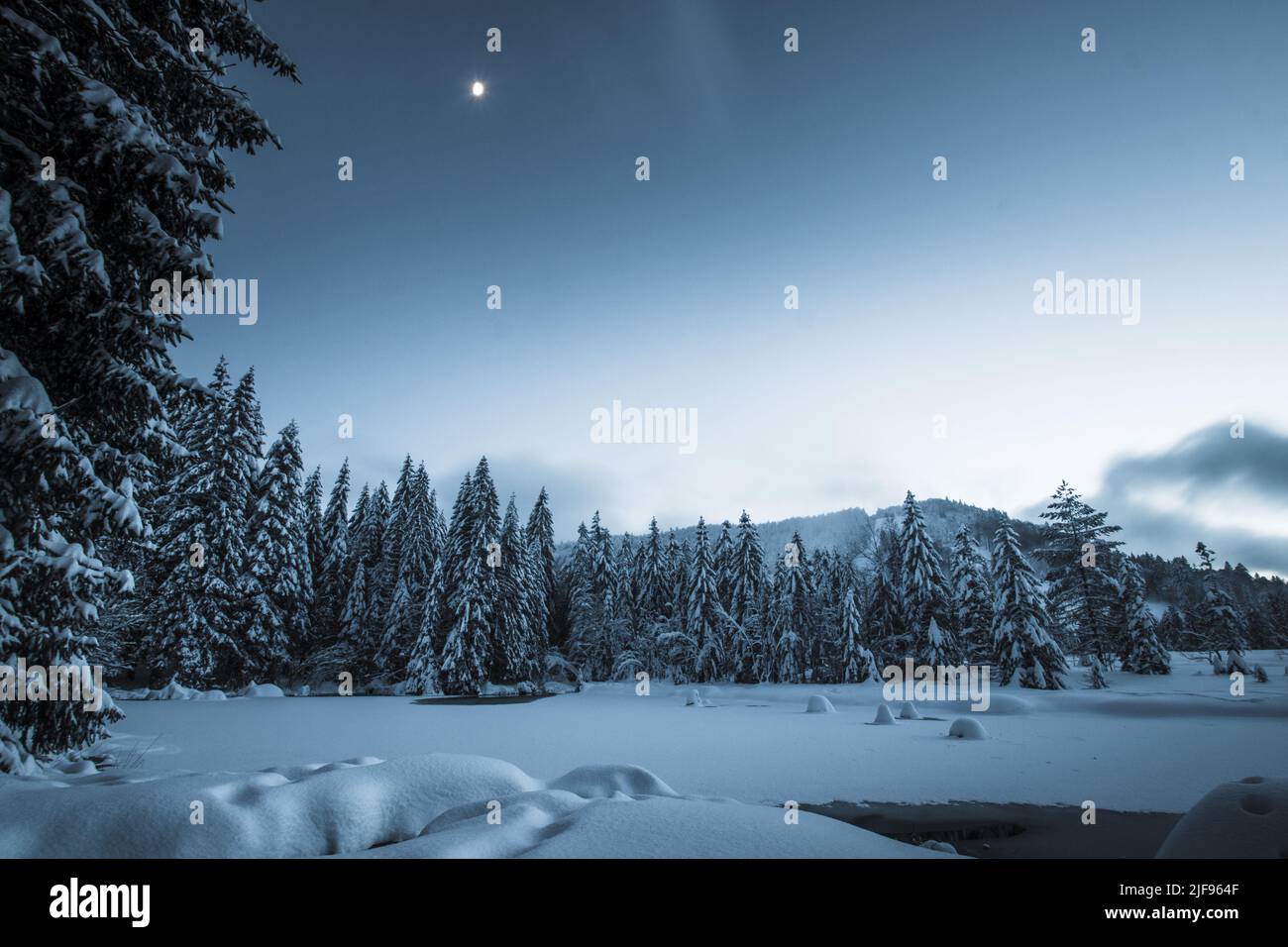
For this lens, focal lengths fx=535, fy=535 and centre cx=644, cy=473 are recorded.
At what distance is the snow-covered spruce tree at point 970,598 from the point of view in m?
34.3

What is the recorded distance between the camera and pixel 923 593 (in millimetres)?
34719

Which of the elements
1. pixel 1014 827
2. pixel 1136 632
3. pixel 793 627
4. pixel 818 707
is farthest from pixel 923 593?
pixel 1014 827

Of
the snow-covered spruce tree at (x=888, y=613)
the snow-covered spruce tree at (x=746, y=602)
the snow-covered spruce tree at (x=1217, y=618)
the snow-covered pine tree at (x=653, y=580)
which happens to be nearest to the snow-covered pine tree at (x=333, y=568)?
the snow-covered pine tree at (x=653, y=580)

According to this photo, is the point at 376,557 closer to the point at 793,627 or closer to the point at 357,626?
the point at 357,626

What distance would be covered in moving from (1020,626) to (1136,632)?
285 inches

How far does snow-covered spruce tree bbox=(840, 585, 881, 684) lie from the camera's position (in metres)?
37.8

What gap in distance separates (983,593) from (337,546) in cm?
4487

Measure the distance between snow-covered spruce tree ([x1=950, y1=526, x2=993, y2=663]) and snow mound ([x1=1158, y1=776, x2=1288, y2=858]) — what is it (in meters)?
33.8

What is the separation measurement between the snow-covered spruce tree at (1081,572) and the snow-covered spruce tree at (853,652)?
11.4 metres

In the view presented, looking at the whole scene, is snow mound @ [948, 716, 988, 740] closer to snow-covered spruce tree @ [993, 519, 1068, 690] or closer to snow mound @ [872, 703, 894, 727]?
snow mound @ [872, 703, 894, 727]

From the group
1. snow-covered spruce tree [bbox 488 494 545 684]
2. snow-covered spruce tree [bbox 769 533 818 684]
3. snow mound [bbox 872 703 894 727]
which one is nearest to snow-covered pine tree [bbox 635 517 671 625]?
snow-covered spruce tree [bbox 769 533 818 684]

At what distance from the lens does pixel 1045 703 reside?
20.1 metres
